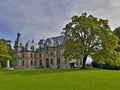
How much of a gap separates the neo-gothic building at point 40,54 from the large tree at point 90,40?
3241cm

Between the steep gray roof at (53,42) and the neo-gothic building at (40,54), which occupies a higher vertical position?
the steep gray roof at (53,42)

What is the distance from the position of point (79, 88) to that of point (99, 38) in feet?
84.0

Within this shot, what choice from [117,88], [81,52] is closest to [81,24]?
[81,52]

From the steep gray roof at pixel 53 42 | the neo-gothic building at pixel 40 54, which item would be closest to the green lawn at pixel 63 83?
the neo-gothic building at pixel 40 54

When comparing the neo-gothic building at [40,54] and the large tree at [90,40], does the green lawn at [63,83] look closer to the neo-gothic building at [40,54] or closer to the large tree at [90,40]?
the large tree at [90,40]

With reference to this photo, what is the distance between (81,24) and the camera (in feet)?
143

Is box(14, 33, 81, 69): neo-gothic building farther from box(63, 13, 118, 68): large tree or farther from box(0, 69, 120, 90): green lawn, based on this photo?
box(0, 69, 120, 90): green lawn

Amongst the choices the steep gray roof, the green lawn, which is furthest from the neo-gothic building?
the green lawn

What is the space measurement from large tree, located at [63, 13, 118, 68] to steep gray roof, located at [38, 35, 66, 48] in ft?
105

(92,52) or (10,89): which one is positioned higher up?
(92,52)

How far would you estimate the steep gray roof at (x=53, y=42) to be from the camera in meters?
78.2

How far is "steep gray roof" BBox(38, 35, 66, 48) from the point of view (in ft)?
257

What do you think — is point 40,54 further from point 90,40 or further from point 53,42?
point 90,40

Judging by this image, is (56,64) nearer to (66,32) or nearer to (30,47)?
(30,47)
